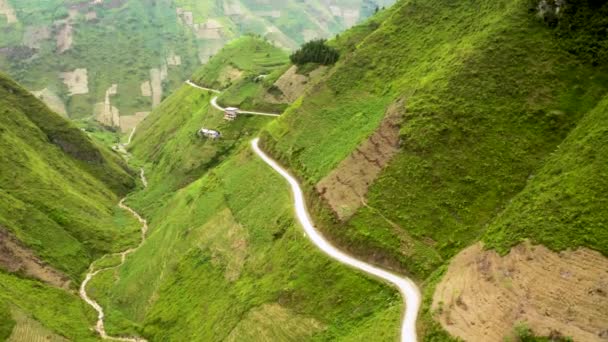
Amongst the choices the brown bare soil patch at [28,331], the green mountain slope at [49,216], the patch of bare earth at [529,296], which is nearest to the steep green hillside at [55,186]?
the green mountain slope at [49,216]

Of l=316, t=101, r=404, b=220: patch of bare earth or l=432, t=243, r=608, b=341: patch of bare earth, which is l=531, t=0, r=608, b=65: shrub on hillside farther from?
l=432, t=243, r=608, b=341: patch of bare earth

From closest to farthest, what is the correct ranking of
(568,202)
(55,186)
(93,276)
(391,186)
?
(568,202) → (391,186) → (93,276) → (55,186)

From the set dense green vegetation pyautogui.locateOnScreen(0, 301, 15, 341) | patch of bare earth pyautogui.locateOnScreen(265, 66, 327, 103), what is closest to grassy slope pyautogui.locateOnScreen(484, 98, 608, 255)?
dense green vegetation pyautogui.locateOnScreen(0, 301, 15, 341)

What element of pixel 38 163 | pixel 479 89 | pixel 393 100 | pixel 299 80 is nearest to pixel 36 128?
pixel 38 163

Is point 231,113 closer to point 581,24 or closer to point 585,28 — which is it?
point 581,24

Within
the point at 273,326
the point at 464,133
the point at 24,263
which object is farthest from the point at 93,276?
the point at 464,133

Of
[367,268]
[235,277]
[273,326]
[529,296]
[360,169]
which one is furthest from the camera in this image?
[235,277]

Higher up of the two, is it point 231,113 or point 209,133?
point 231,113
